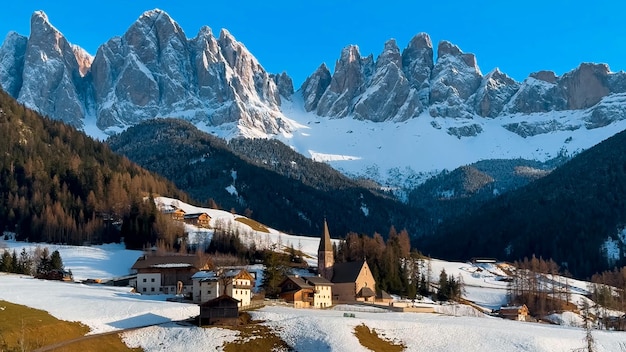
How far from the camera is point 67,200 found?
196m

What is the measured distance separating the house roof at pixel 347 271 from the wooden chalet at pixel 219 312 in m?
45.3

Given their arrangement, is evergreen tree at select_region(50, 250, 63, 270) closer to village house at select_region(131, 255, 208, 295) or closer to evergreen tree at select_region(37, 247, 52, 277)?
evergreen tree at select_region(37, 247, 52, 277)

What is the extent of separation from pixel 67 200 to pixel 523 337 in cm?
13914

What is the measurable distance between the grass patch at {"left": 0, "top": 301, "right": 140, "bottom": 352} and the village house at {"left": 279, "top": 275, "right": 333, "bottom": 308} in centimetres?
4068

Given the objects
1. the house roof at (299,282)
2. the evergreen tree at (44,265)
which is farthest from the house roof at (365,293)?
the evergreen tree at (44,265)

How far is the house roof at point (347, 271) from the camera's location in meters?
134

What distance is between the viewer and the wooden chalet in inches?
3553

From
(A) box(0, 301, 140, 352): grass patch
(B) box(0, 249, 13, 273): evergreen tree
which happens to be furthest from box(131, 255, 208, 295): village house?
(A) box(0, 301, 140, 352): grass patch

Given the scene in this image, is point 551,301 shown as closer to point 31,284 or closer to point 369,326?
point 369,326

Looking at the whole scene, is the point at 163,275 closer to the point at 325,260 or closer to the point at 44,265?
the point at 44,265

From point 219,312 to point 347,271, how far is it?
4945 centimetres

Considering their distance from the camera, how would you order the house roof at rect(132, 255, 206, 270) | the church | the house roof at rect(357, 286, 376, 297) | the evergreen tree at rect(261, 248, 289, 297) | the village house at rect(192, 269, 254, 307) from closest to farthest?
the village house at rect(192, 269, 254, 307), the evergreen tree at rect(261, 248, 289, 297), the house roof at rect(132, 255, 206, 270), the house roof at rect(357, 286, 376, 297), the church

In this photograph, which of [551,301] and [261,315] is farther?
[551,301]

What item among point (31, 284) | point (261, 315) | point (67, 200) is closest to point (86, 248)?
point (67, 200)
